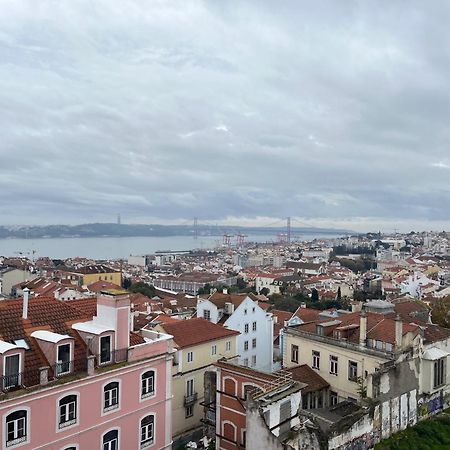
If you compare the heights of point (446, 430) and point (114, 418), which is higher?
point (114, 418)

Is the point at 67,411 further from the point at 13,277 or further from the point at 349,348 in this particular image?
the point at 13,277

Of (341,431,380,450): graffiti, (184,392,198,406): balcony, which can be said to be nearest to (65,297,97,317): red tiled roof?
(184,392,198,406): balcony

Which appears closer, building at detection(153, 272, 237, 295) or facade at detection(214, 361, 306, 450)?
facade at detection(214, 361, 306, 450)

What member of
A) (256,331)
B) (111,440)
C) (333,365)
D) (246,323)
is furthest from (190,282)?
(111,440)

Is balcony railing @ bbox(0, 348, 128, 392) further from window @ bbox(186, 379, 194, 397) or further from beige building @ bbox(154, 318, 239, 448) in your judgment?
window @ bbox(186, 379, 194, 397)

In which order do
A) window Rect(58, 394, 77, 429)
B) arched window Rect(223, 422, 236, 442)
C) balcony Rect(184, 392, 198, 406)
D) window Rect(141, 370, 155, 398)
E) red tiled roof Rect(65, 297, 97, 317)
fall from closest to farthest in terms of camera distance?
window Rect(58, 394, 77, 429) → window Rect(141, 370, 155, 398) → red tiled roof Rect(65, 297, 97, 317) → arched window Rect(223, 422, 236, 442) → balcony Rect(184, 392, 198, 406)

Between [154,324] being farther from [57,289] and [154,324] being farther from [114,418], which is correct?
[57,289]

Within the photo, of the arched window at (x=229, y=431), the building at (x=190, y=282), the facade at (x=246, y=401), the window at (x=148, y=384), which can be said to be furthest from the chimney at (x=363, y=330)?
the building at (x=190, y=282)

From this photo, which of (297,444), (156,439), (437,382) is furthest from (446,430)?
(156,439)
